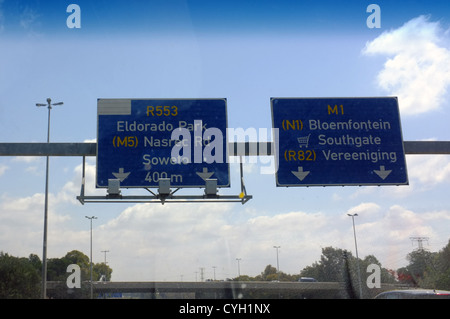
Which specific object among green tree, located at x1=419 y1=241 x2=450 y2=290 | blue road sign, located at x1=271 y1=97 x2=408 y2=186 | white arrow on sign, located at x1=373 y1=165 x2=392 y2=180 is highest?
blue road sign, located at x1=271 y1=97 x2=408 y2=186

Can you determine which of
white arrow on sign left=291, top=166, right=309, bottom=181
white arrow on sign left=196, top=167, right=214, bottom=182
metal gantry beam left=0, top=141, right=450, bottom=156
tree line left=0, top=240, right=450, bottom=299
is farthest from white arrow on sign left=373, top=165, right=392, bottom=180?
tree line left=0, top=240, right=450, bottom=299

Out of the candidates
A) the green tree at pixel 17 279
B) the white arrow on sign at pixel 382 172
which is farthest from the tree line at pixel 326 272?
the white arrow on sign at pixel 382 172

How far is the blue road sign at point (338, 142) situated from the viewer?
16.1 m

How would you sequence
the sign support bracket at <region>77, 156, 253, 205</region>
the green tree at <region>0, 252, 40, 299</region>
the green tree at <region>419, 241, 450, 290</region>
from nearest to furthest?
the sign support bracket at <region>77, 156, 253, 205</region> < the green tree at <region>0, 252, 40, 299</region> < the green tree at <region>419, 241, 450, 290</region>

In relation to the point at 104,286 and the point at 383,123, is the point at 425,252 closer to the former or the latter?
the point at 104,286

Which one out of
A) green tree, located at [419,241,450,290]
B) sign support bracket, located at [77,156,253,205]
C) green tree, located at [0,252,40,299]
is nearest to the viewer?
sign support bracket, located at [77,156,253,205]

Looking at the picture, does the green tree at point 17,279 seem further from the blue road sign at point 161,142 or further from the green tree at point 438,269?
the green tree at point 438,269

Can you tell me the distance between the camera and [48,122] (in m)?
45.2

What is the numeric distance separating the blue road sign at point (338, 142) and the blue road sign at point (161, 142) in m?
1.99

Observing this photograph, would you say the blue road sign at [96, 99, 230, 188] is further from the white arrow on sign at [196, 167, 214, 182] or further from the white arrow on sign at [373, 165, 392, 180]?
the white arrow on sign at [373, 165, 392, 180]

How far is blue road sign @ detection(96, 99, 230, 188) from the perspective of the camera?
52.0ft

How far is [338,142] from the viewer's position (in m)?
16.5

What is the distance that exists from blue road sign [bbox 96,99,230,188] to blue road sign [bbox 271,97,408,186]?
6.53 feet
